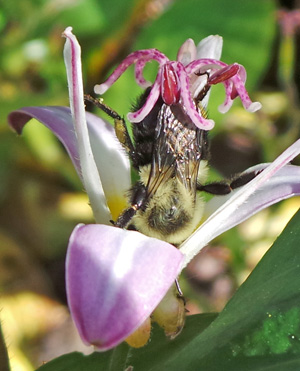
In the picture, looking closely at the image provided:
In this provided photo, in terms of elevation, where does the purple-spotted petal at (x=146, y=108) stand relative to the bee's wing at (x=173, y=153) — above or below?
above

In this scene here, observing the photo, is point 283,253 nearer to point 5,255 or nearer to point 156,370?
point 156,370

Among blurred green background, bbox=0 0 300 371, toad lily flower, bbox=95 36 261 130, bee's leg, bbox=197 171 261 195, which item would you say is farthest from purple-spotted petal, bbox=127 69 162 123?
blurred green background, bbox=0 0 300 371

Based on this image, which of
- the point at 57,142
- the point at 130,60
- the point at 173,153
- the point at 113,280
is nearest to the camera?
the point at 113,280

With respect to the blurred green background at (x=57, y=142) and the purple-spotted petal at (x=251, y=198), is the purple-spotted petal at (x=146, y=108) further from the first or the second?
the blurred green background at (x=57, y=142)

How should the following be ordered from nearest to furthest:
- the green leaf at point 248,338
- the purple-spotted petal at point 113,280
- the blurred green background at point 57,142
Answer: the purple-spotted petal at point 113,280
the green leaf at point 248,338
the blurred green background at point 57,142

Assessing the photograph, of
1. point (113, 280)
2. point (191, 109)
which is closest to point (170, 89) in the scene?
point (191, 109)

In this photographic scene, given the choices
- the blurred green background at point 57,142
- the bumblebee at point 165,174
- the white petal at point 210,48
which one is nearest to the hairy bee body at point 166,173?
the bumblebee at point 165,174

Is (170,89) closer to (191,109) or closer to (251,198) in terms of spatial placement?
(191,109)
